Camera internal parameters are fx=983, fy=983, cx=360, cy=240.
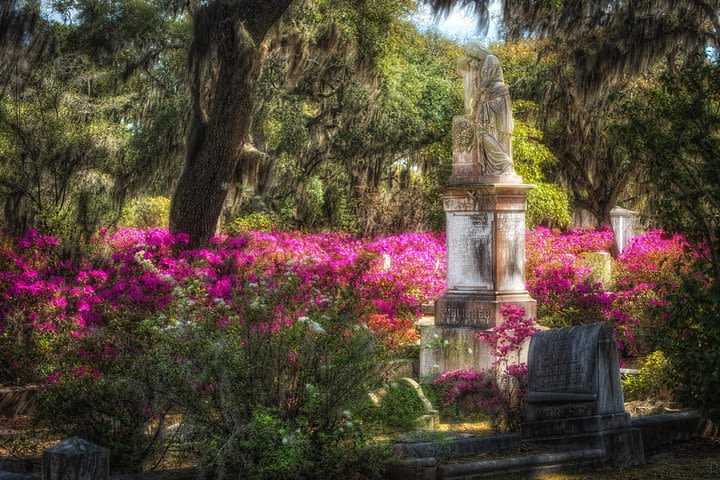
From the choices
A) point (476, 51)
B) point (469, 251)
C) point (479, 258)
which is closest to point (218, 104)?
point (476, 51)

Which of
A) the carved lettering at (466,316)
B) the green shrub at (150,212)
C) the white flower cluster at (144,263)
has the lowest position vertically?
the carved lettering at (466,316)

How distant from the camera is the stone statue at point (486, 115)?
12766 mm

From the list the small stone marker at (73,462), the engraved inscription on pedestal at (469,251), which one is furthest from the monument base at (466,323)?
the small stone marker at (73,462)

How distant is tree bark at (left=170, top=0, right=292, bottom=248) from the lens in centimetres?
1363

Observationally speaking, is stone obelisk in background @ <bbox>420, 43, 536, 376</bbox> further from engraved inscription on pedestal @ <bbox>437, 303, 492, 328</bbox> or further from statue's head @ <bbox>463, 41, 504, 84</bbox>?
statue's head @ <bbox>463, 41, 504, 84</bbox>

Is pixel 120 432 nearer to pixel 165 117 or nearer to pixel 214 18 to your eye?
pixel 214 18

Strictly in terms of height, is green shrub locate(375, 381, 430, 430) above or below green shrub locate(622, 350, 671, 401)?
above

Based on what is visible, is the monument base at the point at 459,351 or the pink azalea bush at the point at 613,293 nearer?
the monument base at the point at 459,351

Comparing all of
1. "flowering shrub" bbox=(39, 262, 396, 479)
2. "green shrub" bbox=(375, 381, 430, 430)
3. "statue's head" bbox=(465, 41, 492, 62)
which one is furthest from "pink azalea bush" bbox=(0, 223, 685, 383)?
"statue's head" bbox=(465, 41, 492, 62)

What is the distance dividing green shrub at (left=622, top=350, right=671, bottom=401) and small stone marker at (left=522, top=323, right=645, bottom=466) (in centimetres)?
229

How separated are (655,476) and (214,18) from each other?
30.2 ft

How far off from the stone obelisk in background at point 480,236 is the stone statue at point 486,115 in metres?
0.01

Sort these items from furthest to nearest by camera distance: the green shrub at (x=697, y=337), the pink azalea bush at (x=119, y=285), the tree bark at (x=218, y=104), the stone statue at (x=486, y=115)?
the tree bark at (x=218, y=104), the stone statue at (x=486, y=115), the pink azalea bush at (x=119, y=285), the green shrub at (x=697, y=337)

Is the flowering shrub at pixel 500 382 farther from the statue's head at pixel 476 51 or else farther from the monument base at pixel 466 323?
the statue's head at pixel 476 51
